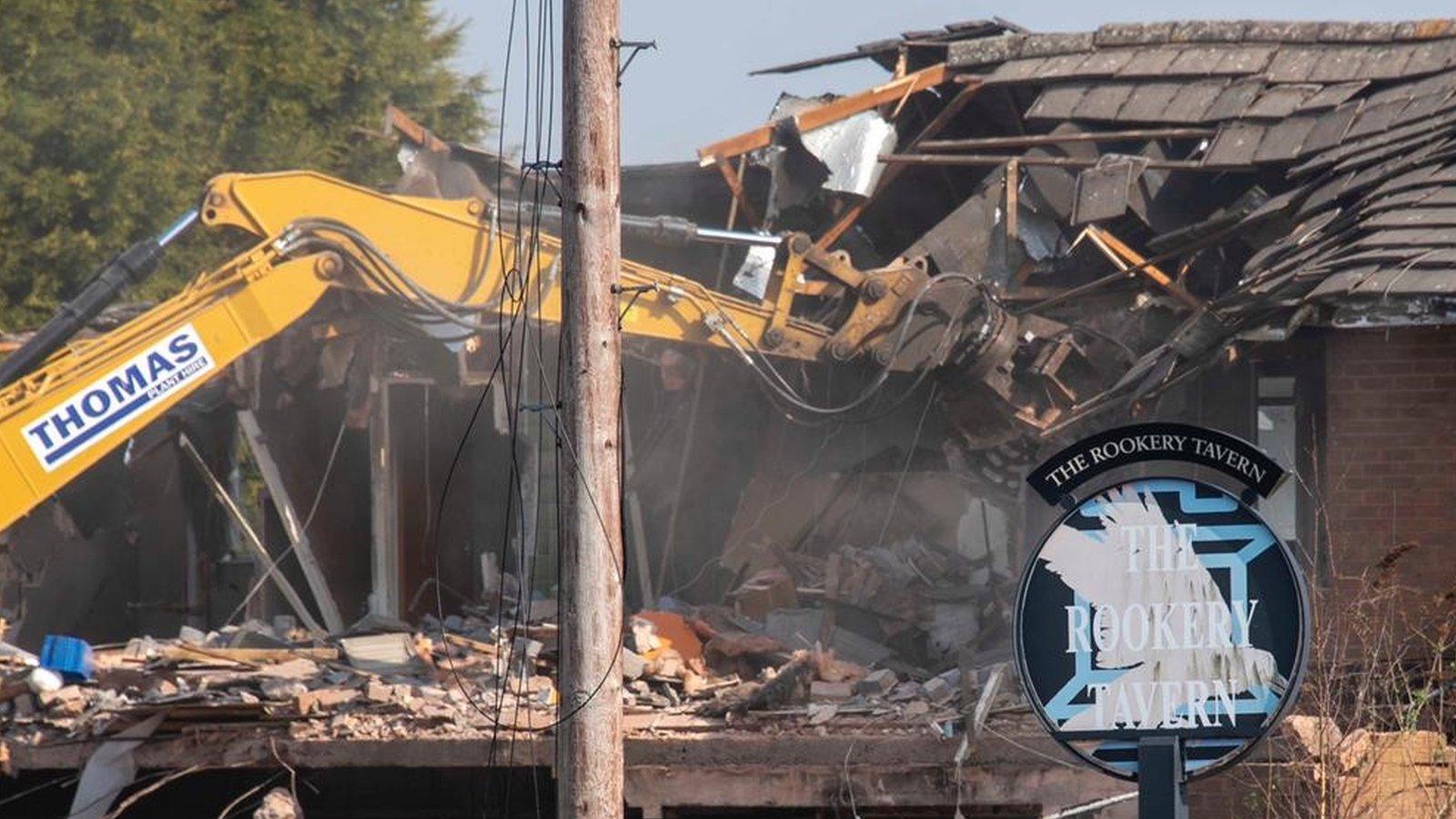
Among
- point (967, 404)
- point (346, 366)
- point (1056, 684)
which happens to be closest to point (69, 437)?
point (346, 366)

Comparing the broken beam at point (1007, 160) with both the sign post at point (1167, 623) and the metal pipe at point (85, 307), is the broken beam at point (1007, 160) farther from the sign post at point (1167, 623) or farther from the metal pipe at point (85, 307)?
the sign post at point (1167, 623)

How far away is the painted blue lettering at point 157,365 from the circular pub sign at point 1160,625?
24.8 feet

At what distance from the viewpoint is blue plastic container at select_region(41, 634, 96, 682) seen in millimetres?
13242

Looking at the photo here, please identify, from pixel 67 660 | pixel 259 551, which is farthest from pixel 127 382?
pixel 259 551

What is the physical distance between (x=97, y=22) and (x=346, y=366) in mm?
18244

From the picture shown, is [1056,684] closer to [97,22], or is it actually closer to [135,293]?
[135,293]

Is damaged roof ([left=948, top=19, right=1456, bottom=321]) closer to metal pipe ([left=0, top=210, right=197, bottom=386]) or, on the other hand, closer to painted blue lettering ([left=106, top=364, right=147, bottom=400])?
painted blue lettering ([left=106, top=364, right=147, bottom=400])

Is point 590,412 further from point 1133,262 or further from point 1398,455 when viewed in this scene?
point 1133,262

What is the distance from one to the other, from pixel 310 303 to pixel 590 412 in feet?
17.0

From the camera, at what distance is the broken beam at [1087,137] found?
16.4 m

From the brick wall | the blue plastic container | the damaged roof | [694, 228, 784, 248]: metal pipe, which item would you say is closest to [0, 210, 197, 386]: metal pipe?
the blue plastic container

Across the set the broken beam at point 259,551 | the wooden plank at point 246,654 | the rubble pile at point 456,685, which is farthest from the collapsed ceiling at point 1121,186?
the wooden plank at point 246,654

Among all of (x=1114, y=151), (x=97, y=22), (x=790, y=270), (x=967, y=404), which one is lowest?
(x=967, y=404)

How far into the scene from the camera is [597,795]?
920 cm
